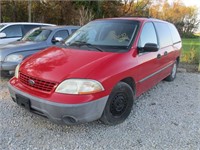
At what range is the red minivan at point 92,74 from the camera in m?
2.55

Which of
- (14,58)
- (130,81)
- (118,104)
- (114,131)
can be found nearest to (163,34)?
(130,81)

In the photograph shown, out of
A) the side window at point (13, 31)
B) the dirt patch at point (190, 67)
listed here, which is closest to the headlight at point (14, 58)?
the side window at point (13, 31)

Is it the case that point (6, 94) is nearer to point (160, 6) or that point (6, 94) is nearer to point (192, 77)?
point (192, 77)

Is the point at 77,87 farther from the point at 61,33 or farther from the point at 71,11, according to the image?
the point at 71,11

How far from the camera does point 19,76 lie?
3.11 metres

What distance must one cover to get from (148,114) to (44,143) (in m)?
1.87

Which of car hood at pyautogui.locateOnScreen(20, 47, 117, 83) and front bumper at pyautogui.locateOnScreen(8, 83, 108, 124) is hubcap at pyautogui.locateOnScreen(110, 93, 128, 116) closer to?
front bumper at pyautogui.locateOnScreen(8, 83, 108, 124)

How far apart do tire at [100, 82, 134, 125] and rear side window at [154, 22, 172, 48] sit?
1.76m

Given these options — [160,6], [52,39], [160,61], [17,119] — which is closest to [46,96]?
[17,119]

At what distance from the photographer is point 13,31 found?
7.92 m

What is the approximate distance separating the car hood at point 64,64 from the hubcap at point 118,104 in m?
0.62

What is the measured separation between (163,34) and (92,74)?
277 centimetres

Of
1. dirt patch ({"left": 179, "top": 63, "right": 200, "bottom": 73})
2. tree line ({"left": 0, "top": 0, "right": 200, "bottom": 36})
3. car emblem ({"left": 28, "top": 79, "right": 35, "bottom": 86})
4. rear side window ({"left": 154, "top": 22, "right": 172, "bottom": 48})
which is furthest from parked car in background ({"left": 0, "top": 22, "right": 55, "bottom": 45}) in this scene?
dirt patch ({"left": 179, "top": 63, "right": 200, "bottom": 73})

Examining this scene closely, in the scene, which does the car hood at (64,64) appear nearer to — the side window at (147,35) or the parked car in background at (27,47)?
the side window at (147,35)
